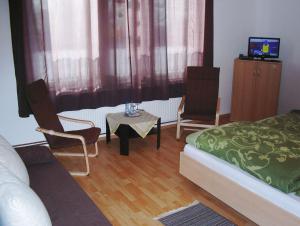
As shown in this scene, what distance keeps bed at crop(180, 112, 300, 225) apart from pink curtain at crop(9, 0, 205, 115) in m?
1.61

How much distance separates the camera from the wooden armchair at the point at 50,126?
11.1ft

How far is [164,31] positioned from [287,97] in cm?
234

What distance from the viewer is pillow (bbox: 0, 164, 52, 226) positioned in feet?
4.82

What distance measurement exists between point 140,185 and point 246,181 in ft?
3.79

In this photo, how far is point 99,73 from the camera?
422 cm

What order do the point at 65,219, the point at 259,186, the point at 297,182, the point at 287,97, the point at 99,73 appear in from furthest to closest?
Answer: the point at 287,97 → the point at 99,73 → the point at 259,186 → the point at 297,182 → the point at 65,219

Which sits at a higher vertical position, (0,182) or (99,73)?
(99,73)

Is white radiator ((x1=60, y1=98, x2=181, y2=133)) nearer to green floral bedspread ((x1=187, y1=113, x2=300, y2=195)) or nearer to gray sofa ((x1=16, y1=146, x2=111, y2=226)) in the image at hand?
gray sofa ((x1=16, y1=146, x2=111, y2=226))

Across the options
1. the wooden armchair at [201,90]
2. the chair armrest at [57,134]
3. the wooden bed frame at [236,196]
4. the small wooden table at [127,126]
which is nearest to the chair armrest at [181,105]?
the wooden armchair at [201,90]

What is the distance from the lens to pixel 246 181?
2.64 m

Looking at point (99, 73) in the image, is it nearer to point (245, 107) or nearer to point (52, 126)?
point (52, 126)

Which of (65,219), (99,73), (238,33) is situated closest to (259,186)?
(65,219)

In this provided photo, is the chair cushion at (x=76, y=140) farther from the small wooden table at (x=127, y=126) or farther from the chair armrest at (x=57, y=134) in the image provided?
the small wooden table at (x=127, y=126)

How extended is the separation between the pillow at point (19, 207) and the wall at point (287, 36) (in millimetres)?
4612
